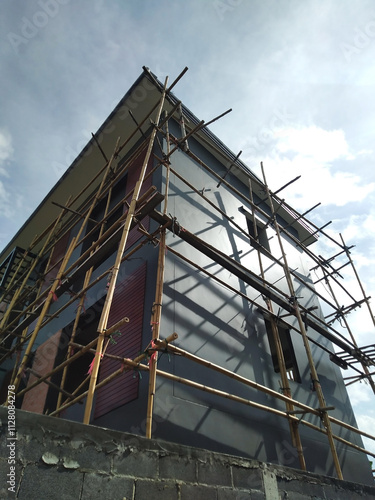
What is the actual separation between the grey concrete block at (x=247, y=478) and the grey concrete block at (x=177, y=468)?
54 cm

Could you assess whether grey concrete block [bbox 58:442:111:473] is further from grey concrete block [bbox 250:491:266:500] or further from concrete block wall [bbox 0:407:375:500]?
grey concrete block [bbox 250:491:266:500]

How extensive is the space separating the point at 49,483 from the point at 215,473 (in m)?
1.56

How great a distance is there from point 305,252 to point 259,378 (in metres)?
7.05

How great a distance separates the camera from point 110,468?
7.40 ft

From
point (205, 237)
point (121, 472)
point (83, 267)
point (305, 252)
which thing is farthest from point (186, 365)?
point (305, 252)

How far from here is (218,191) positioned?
915 centimetres

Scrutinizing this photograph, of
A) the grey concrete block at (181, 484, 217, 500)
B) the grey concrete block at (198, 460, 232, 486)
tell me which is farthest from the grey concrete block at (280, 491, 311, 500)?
the grey concrete block at (181, 484, 217, 500)

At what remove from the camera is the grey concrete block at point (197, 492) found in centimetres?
261

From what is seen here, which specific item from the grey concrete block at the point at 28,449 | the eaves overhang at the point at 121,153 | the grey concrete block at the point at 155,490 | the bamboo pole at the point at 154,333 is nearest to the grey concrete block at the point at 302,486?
the grey concrete block at the point at 155,490

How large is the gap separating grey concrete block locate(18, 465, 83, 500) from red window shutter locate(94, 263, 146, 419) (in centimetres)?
206

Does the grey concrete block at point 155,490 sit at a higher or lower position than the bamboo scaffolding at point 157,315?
lower

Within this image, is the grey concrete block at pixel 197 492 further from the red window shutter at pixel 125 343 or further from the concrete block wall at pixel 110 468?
the red window shutter at pixel 125 343

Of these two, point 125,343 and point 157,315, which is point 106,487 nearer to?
point 157,315

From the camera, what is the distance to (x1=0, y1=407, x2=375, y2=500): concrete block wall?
1.91 metres
